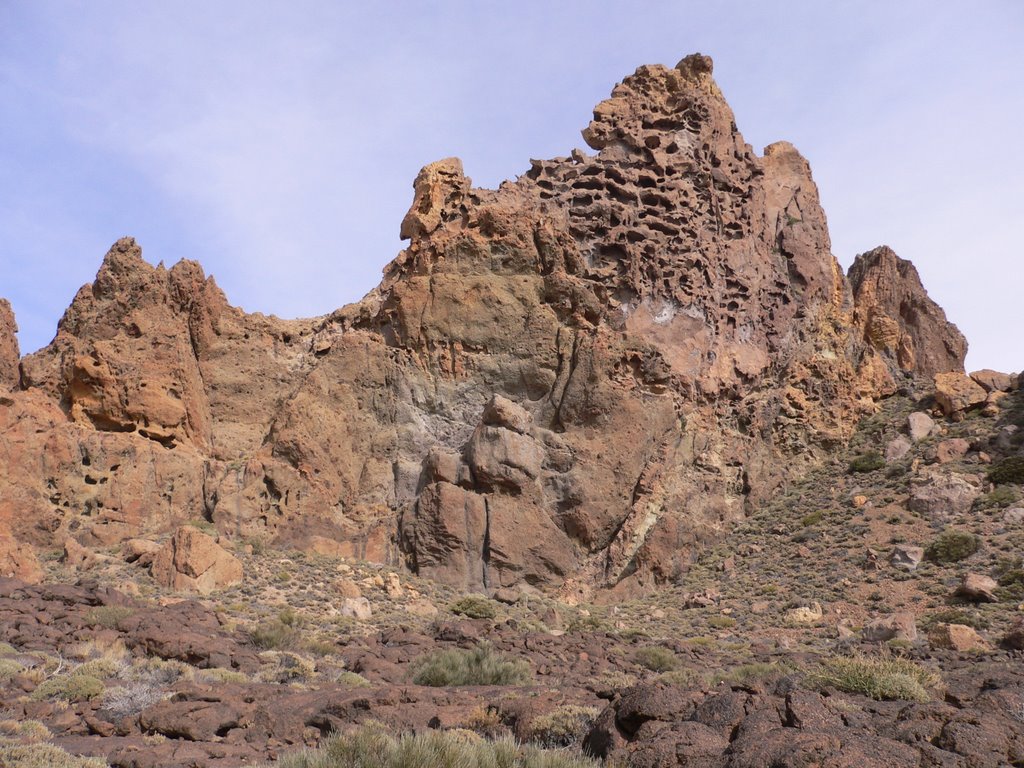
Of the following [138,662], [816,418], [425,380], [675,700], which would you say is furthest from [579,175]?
[675,700]

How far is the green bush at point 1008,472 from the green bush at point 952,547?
163 inches

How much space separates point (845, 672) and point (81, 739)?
31.2ft

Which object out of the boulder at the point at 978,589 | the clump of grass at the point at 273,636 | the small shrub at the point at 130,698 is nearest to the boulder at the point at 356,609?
the clump of grass at the point at 273,636

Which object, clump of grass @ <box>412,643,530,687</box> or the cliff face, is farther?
the cliff face

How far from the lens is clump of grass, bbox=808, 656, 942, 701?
1127 cm

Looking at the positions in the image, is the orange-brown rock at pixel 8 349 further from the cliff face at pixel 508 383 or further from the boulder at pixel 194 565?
the boulder at pixel 194 565

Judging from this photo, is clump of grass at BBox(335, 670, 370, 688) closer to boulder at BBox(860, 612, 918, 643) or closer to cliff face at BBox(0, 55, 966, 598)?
boulder at BBox(860, 612, 918, 643)

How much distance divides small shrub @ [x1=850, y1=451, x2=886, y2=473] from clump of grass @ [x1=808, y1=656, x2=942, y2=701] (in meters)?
23.8

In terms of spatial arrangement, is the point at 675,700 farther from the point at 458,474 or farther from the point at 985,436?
the point at 985,436

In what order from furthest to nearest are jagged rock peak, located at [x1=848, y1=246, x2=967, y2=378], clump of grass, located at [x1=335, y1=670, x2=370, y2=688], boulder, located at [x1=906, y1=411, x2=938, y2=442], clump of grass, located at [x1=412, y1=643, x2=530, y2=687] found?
Answer: jagged rock peak, located at [x1=848, y1=246, x2=967, y2=378] → boulder, located at [x1=906, y1=411, x2=938, y2=442] → clump of grass, located at [x1=412, y1=643, x2=530, y2=687] → clump of grass, located at [x1=335, y1=670, x2=370, y2=688]

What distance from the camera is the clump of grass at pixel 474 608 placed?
24.9m

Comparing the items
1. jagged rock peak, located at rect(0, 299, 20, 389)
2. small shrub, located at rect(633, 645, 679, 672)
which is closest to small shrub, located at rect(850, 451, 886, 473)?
small shrub, located at rect(633, 645, 679, 672)

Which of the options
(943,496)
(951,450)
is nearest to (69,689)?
(943,496)

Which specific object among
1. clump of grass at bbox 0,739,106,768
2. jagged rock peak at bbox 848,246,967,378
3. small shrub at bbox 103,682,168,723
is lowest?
clump of grass at bbox 0,739,106,768
